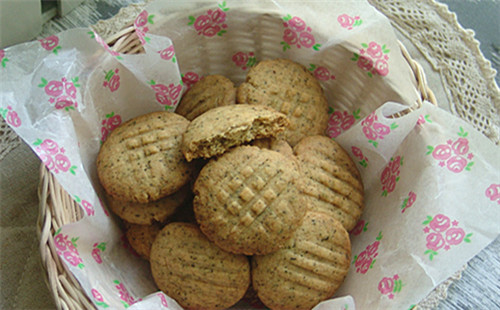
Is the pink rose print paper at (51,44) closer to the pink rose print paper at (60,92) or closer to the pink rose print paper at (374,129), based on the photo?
the pink rose print paper at (60,92)

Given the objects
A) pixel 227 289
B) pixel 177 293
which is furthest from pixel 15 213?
pixel 227 289

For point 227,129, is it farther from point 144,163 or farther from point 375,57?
point 375,57

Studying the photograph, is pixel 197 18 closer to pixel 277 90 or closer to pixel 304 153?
pixel 277 90

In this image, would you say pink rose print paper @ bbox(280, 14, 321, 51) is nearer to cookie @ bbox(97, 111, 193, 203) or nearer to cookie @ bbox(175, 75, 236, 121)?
cookie @ bbox(175, 75, 236, 121)

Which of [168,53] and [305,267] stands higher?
[168,53]

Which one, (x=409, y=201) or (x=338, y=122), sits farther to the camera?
(x=338, y=122)

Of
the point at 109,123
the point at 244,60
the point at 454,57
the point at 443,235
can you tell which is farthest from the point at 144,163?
the point at 454,57

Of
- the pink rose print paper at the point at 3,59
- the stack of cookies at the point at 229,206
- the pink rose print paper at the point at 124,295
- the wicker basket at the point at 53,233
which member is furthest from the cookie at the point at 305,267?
the pink rose print paper at the point at 3,59
